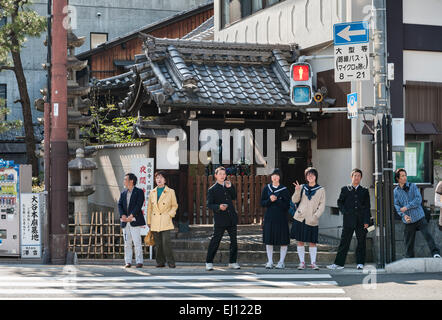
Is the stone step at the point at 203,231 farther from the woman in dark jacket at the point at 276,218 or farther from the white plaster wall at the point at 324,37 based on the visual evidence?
the woman in dark jacket at the point at 276,218

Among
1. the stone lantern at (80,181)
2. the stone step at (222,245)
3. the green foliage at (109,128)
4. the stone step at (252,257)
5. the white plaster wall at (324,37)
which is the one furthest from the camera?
the green foliage at (109,128)

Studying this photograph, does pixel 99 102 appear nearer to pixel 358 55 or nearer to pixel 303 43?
pixel 303 43

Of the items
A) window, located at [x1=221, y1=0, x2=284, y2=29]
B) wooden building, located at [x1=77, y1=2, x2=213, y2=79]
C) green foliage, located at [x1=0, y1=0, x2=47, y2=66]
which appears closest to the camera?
window, located at [x1=221, y1=0, x2=284, y2=29]

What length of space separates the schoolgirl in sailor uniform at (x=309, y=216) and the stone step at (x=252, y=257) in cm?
106

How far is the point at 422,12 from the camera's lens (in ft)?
51.6

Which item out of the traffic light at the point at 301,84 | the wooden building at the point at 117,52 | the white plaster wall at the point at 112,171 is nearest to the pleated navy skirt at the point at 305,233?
the traffic light at the point at 301,84

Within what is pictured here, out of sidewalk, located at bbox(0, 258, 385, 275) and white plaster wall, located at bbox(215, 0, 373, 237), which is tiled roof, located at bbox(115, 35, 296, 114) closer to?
white plaster wall, located at bbox(215, 0, 373, 237)

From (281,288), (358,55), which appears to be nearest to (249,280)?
(281,288)

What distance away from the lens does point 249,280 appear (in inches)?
440

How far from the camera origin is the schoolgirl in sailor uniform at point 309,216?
1273 centimetres

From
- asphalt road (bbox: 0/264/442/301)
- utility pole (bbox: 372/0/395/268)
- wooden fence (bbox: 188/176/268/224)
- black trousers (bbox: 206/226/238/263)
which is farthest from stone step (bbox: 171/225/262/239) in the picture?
utility pole (bbox: 372/0/395/268)

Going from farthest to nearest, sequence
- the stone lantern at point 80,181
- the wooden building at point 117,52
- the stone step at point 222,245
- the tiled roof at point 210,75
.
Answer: the wooden building at point 117,52
the stone lantern at point 80,181
the tiled roof at point 210,75
the stone step at point 222,245

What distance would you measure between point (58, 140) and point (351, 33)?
6548mm

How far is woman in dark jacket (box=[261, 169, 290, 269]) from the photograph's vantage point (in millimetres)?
12773
